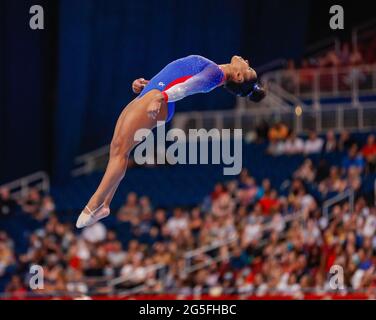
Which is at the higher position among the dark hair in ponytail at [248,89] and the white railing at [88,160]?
the dark hair in ponytail at [248,89]

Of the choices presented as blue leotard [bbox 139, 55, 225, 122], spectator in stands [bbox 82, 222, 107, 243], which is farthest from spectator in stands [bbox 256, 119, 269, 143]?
blue leotard [bbox 139, 55, 225, 122]

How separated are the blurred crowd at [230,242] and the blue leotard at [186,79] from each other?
527cm

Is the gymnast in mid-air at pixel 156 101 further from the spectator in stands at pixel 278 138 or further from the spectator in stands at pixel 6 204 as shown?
the spectator in stands at pixel 6 204

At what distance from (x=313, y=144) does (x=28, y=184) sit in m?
5.81

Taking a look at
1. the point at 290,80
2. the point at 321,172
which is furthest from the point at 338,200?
the point at 290,80

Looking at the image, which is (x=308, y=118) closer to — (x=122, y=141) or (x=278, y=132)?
(x=278, y=132)

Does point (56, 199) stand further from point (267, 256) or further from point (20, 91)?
point (267, 256)

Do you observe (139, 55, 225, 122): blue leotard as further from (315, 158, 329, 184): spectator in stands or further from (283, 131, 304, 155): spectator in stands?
(283, 131, 304, 155): spectator in stands

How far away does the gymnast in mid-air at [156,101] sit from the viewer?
938 cm

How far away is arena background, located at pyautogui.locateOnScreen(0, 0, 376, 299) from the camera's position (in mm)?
15578

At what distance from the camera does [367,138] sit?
57.5 ft

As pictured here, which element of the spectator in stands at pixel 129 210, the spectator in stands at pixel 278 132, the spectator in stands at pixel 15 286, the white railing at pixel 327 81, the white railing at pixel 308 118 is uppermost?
the white railing at pixel 327 81

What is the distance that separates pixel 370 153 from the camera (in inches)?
656

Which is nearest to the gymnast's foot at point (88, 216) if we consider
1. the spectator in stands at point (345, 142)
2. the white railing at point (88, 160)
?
the spectator in stands at point (345, 142)
